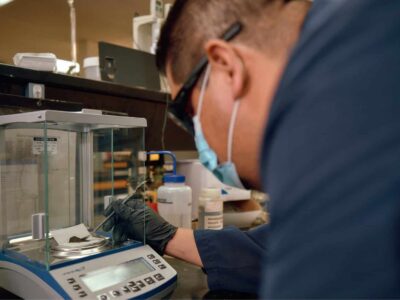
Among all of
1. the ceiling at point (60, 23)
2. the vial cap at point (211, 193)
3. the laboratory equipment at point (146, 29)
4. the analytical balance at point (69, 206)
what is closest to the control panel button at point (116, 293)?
the analytical balance at point (69, 206)

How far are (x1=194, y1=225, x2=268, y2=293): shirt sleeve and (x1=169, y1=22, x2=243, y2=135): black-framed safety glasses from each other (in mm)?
374

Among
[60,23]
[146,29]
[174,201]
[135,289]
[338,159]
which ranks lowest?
[135,289]

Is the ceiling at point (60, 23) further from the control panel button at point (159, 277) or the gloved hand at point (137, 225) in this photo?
the control panel button at point (159, 277)

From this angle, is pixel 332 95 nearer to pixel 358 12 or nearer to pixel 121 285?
pixel 358 12

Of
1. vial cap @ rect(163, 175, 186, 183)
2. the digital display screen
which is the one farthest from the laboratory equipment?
the digital display screen

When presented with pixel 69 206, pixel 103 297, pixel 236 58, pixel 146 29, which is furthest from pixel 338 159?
pixel 146 29

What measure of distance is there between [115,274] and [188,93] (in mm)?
425

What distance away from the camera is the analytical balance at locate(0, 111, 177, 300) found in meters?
0.73

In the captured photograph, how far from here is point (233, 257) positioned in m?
0.89

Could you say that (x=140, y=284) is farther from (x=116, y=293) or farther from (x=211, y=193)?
(x=211, y=193)

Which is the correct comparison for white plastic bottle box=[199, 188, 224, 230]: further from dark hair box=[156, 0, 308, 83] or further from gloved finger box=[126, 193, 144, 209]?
dark hair box=[156, 0, 308, 83]

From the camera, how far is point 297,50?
0.35 meters

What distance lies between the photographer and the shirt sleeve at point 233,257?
857 mm

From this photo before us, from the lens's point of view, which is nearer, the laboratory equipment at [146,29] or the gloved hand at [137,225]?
the gloved hand at [137,225]
